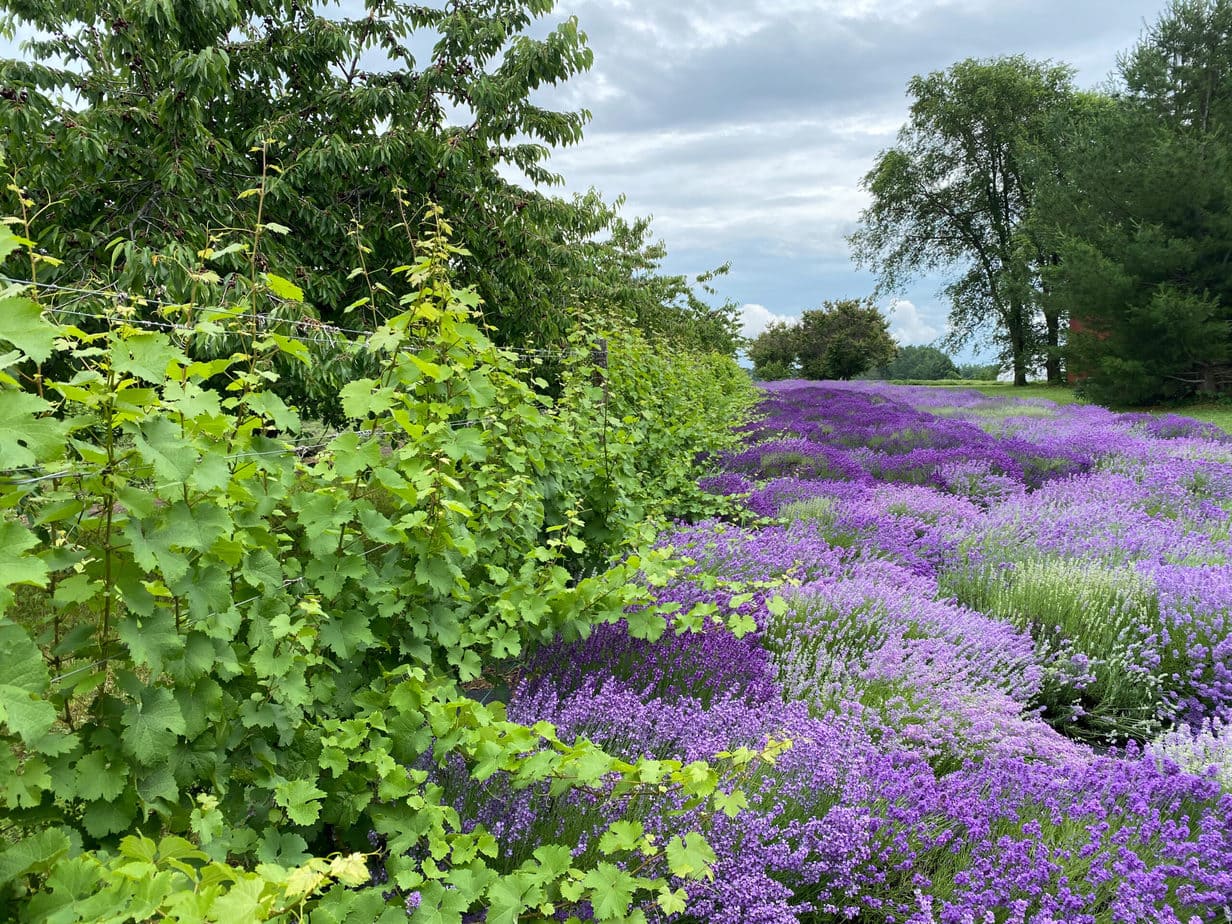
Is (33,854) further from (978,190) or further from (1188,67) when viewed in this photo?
(978,190)

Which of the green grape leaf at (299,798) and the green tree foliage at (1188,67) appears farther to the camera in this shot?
the green tree foliage at (1188,67)

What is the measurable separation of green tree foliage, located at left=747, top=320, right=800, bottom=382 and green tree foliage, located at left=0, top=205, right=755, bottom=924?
4102 cm

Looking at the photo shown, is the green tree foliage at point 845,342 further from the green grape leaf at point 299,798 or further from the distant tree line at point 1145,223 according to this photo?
the green grape leaf at point 299,798

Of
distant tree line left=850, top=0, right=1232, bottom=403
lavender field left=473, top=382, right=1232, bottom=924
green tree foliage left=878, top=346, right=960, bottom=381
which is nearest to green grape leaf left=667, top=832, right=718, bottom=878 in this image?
lavender field left=473, top=382, right=1232, bottom=924

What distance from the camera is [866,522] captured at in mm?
5160

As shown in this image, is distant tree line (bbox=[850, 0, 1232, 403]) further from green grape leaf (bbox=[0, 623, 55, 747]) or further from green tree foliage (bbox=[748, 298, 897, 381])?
green grape leaf (bbox=[0, 623, 55, 747])

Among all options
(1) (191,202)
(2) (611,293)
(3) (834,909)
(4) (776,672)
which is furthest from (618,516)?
(2) (611,293)

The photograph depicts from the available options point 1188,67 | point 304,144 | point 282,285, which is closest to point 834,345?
point 1188,67

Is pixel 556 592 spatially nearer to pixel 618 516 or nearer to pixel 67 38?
pixel 618 516

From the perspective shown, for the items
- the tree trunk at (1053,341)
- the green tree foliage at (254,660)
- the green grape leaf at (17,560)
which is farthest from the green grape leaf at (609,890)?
the tree trunk at (1053,341)

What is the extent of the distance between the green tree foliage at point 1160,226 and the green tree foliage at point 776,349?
2356 cm

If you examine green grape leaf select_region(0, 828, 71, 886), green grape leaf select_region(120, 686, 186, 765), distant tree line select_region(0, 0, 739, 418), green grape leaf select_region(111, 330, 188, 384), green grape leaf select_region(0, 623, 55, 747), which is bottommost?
green grape leaf select_region(0, 828, 71, 886)

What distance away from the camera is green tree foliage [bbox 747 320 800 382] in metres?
44.6

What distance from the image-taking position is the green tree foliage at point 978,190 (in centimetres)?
2841
